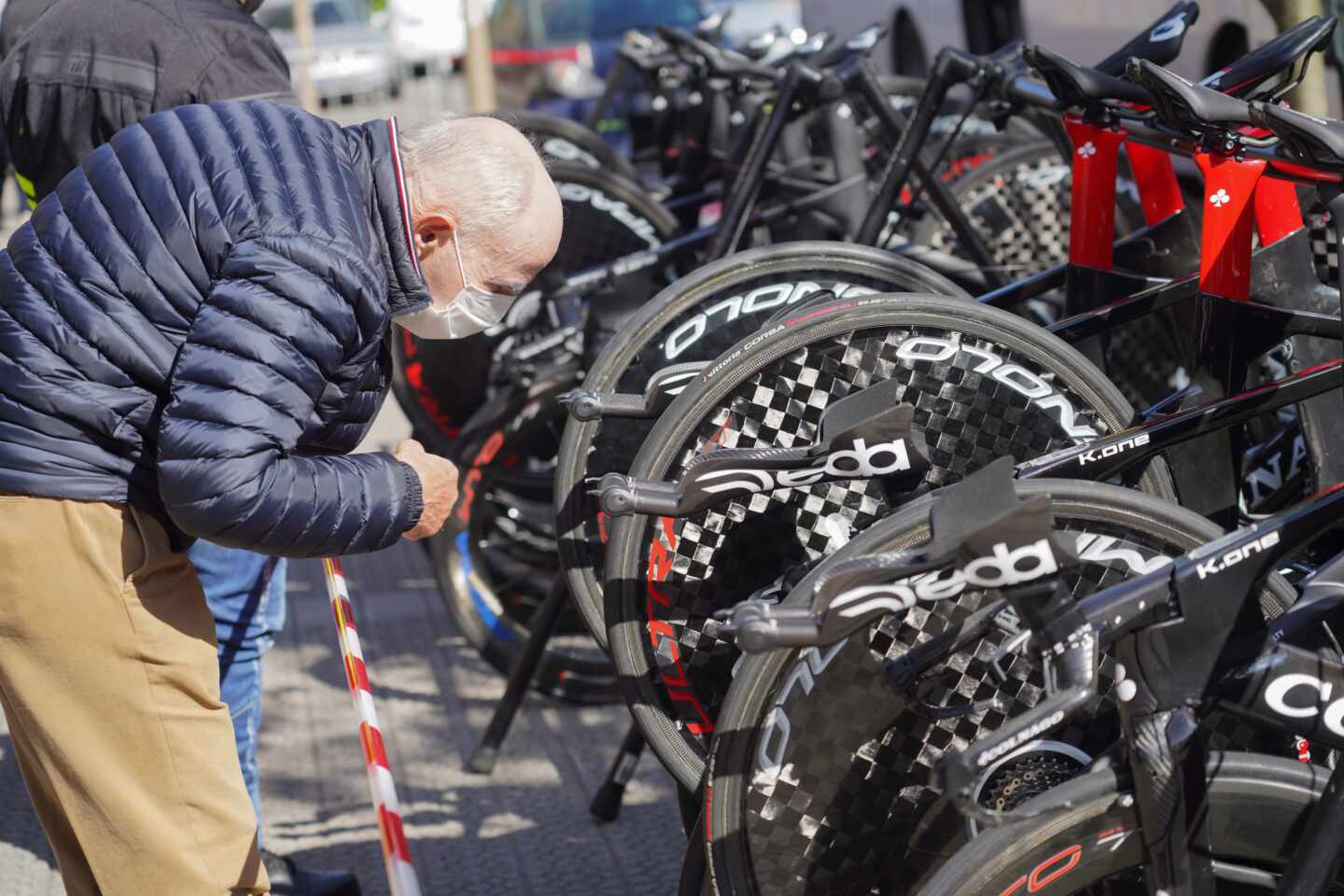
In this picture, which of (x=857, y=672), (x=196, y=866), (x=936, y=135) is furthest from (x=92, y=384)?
(x=936, y=135)

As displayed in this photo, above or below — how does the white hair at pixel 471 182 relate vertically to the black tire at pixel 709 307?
above

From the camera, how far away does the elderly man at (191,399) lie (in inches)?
88.3

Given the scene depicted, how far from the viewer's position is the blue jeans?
3.28m

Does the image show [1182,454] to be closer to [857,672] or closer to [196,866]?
[857,672]

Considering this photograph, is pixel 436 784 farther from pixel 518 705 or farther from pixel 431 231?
pixel 431 231

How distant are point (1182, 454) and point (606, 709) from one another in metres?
2.50

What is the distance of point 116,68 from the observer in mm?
3377

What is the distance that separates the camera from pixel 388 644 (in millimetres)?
5516

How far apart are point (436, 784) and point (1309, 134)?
116 inches

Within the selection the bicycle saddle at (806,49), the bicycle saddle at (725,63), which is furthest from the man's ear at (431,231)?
the bicycle saddle at (725,63)

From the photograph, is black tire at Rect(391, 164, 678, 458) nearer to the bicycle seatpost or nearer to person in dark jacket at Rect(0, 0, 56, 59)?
the bicycle seatpost

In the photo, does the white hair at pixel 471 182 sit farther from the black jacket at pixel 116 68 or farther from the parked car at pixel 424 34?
the parked car at pixel 424 34

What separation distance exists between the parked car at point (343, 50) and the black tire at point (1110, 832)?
1749 cm

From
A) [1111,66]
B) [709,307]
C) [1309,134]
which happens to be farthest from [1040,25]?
[1309,134]
